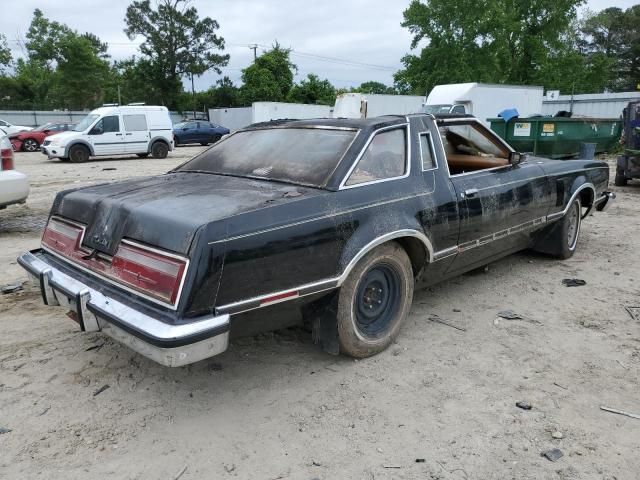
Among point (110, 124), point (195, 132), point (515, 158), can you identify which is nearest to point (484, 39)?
point (195, 132)

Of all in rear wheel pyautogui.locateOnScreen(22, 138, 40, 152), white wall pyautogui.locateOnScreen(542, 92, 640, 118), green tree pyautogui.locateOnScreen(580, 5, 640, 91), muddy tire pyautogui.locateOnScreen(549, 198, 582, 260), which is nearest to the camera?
muddy tire pyautogui.locateOnScreen(549, 198, 582, 260)

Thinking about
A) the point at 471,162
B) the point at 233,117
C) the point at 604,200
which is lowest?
the point at 604,200

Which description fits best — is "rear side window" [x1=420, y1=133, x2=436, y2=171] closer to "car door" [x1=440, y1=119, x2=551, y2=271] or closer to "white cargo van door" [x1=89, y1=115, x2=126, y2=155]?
"car door" [x1=440, y1=119, x2=551, y2=271]

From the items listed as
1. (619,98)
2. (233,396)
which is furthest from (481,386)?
(619,98)

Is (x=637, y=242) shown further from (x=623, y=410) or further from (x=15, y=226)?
(x=15, y=226)

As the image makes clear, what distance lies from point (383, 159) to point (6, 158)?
16.8 ft

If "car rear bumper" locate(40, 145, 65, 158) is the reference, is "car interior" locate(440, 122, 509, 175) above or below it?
above

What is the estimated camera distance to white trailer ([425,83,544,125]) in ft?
63.3

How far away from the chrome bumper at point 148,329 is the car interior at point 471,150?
2976 millimetres

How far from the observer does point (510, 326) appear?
3.94m

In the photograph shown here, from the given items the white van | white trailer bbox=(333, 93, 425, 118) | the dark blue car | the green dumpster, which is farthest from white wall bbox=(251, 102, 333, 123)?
the green dumpster

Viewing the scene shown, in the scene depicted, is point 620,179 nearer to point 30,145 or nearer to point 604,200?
point 604,200

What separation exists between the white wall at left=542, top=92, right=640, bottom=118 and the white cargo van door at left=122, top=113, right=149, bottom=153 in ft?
70.4

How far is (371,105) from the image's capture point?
915 inches
